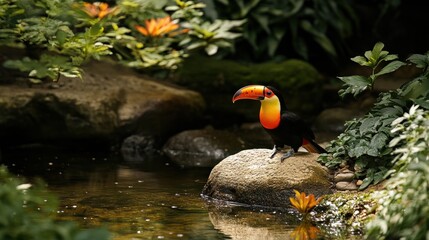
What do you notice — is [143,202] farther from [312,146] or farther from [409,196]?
[409,196]

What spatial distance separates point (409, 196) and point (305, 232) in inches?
62.4

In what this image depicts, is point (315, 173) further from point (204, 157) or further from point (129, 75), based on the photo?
point (129, 75)

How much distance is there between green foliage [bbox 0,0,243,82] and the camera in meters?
7.09

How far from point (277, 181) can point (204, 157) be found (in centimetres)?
349

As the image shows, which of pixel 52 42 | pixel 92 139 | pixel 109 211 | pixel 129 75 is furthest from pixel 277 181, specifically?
pixel 129 75

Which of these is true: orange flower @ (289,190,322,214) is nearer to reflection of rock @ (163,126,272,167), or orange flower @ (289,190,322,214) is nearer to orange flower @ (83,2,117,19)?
reflection of rock @ (163,126,272,167)

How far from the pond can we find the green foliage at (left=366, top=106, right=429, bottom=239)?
103 centimetres

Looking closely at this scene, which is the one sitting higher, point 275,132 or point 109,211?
point 275,132

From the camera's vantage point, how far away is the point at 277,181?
718 cm

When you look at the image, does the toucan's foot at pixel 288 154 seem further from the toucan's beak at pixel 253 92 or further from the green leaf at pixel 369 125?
the green leaf at pixel 369 125

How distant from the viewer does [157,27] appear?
1066 centimetres

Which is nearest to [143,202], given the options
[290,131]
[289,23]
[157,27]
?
[290,131]

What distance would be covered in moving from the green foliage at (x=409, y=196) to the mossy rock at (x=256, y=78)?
7088 millimetres

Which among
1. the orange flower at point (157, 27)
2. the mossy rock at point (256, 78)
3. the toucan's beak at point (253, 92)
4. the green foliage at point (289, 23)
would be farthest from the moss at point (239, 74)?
the toucan's beak at point (253, 92)
